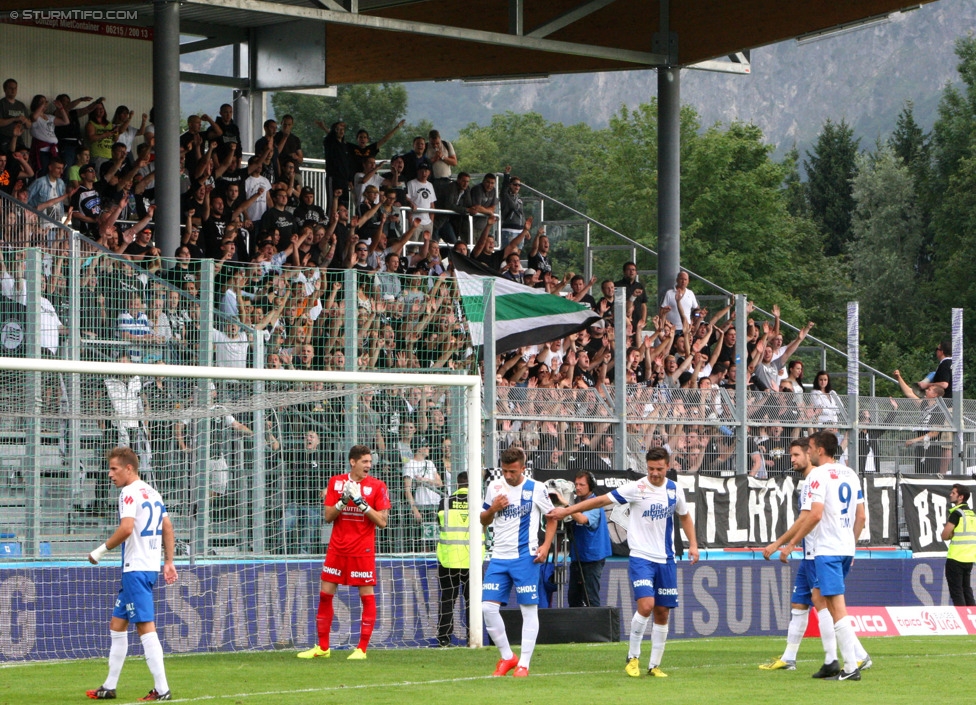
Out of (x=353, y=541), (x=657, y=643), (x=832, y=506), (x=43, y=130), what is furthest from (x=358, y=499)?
(x=43, y=130)

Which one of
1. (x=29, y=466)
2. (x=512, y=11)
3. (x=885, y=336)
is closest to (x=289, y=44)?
(x=512, y=11)

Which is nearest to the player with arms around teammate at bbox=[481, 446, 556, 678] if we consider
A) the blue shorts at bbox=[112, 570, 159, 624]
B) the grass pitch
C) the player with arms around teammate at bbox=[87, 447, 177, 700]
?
the grass pitch

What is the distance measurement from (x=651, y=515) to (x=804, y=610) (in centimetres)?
165

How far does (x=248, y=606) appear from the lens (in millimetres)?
15102

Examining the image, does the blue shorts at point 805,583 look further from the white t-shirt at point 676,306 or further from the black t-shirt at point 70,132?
the black t-shirt at point 70,132

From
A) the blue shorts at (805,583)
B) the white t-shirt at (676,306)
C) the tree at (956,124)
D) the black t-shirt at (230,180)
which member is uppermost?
the tree at (956,124)

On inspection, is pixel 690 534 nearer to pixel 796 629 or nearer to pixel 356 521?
pixel 796 629

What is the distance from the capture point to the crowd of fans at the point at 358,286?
49.9ft


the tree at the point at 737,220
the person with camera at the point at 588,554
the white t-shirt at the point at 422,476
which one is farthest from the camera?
the tree at the point at 737,220

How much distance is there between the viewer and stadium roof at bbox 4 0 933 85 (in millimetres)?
24000

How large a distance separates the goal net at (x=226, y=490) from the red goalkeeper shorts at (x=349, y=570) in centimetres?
A: 120

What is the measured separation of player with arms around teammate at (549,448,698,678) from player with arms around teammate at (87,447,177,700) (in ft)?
11.9

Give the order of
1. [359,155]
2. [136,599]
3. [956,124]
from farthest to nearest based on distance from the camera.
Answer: [956,124]
[359,155]
[136,599]

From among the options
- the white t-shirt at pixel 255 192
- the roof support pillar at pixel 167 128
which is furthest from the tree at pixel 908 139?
the roof support pillar at pixel 167 128
